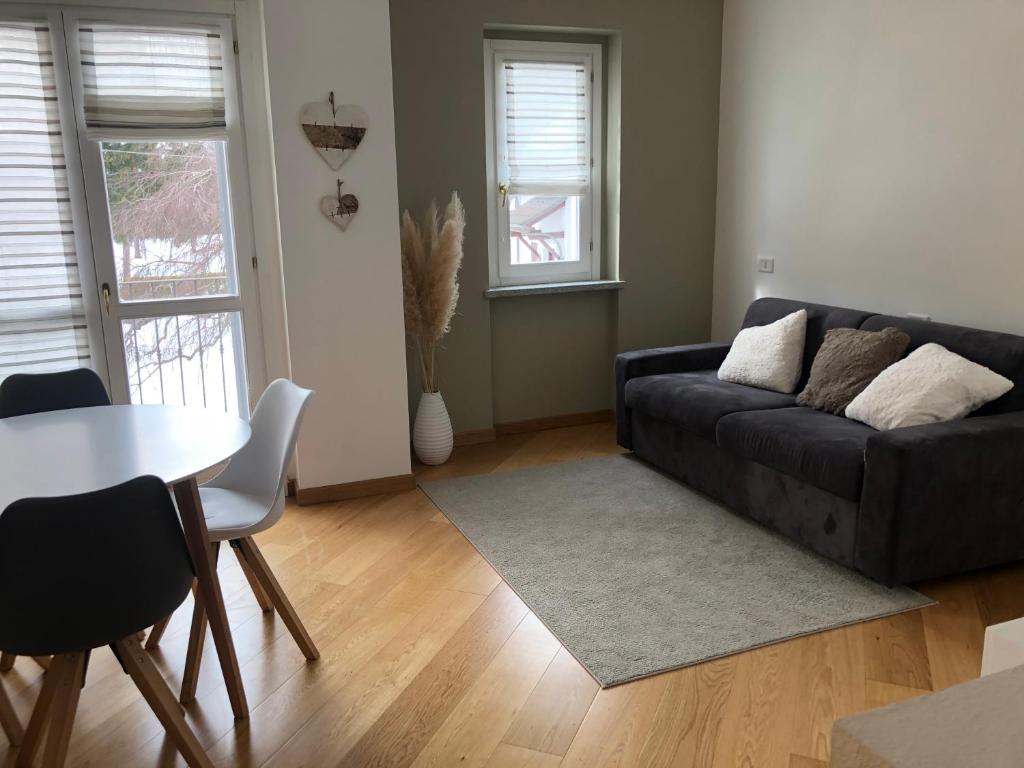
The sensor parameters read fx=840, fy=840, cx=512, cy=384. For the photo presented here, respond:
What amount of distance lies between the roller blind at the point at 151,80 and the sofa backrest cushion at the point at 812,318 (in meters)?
2.89

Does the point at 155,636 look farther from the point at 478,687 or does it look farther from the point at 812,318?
the point at 812,318

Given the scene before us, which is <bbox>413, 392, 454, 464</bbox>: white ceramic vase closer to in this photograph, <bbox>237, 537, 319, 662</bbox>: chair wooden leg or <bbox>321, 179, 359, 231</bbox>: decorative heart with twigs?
<bbox>321, 179, 359, 231</bbox>: decorative heart with twigs

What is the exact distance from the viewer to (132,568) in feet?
6.17

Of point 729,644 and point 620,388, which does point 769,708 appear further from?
point 620,388

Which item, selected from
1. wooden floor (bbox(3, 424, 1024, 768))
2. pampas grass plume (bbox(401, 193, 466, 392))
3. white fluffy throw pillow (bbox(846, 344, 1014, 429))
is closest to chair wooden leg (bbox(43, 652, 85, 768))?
wooden floor (bbox(3, 424, 1024, 768))

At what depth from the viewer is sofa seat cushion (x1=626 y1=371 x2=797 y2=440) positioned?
12.5 feet

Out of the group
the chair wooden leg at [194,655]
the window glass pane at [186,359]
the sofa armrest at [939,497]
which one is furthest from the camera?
the window glass pane at [186,359]

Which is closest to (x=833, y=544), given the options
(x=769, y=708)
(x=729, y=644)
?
(x=729, y=644)

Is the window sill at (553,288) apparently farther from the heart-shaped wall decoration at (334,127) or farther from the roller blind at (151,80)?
the roller blind at (151,80)

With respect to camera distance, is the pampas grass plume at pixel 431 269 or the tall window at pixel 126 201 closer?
the tall window at pixel 126 201

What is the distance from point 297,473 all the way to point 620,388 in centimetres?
174

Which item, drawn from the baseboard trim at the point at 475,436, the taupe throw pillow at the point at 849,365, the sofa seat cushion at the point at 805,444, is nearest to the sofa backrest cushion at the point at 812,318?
the taupe throw pillow at the point at 849,365

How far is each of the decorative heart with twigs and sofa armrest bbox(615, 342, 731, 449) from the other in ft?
5.30

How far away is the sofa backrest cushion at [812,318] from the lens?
13.2ft
